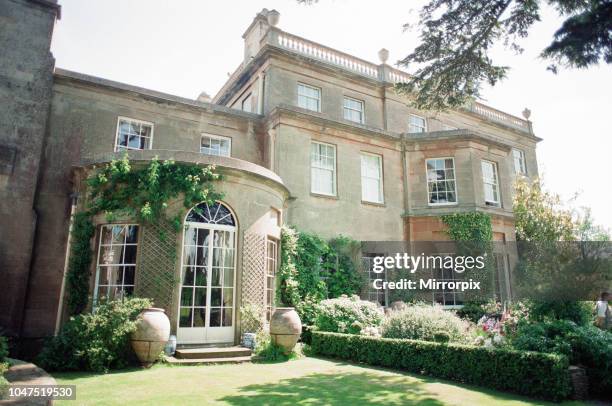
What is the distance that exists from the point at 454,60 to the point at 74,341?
9.96 metres

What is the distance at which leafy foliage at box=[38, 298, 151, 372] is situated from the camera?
8.04 meters

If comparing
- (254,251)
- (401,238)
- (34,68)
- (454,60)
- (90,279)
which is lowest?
(90,279)

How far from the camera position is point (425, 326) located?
9594mm

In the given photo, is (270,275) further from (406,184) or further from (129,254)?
(406,184)

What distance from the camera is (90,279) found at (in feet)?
33.0

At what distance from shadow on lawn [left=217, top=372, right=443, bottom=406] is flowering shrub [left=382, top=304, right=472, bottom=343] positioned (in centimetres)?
167

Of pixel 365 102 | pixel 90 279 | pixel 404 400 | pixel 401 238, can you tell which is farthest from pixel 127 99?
pixel 404 400

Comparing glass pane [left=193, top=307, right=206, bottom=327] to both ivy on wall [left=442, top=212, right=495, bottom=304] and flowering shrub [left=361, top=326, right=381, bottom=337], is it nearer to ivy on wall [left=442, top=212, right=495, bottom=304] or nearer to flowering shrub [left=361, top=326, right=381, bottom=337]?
flowering shrub [left=361, top=326, right=381, bottom=337]

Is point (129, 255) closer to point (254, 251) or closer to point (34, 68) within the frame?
point (254, 251)

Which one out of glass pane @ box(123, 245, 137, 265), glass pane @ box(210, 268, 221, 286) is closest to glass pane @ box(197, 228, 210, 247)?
glass pane @ box(210, 268, 221, 286)

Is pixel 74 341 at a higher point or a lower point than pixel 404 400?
higher

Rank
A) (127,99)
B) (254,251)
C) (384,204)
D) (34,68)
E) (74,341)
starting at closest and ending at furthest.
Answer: (74,341), (254,251), (34,68), (127,99), (384,204)

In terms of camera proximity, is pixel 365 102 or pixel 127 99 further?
pixel 365 102

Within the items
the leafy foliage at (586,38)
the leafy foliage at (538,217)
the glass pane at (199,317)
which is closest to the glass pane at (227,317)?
the glass pane at (199,317)
